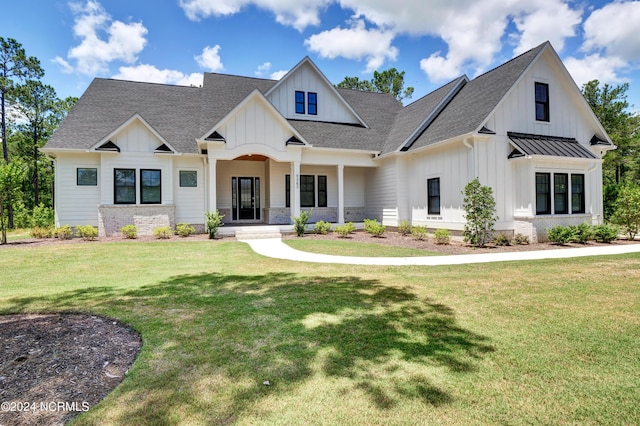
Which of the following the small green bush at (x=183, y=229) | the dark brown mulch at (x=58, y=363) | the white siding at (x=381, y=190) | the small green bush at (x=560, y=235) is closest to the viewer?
the dark brown mulch at (x=58, y=363)

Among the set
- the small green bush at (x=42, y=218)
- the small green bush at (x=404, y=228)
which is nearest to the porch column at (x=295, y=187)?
the small green bush at (x=404, y=228)

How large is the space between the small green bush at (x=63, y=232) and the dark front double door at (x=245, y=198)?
7.41 meters

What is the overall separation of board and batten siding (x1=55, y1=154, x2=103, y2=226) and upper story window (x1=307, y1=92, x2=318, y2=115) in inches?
444

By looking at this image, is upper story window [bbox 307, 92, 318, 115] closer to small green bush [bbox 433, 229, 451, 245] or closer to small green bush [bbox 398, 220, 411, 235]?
small green bush [bbox 398, 220, 411, 235]

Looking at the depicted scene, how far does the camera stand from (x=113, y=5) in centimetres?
1341

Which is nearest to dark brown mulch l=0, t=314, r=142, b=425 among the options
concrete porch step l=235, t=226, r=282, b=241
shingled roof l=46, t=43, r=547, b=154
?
concrete porch step l=235, t=226, r=282, b=241

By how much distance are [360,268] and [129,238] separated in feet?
36.6

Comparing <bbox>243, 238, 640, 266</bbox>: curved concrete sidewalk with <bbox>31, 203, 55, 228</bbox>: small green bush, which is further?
<bbox>31, 203, 55, 228</bbox>: small green bush

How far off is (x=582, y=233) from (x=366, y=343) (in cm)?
1312

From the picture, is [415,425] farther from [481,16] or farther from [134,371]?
[481,16]

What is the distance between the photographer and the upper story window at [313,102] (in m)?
19.7

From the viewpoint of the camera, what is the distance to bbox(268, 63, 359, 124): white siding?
62.6 ft

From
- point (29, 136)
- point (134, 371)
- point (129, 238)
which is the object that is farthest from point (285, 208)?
point (29, 136)

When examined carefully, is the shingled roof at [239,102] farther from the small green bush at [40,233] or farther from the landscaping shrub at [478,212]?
the small green bush at [40,233]
